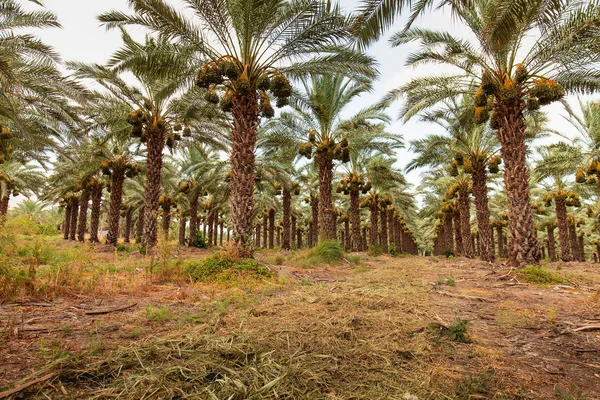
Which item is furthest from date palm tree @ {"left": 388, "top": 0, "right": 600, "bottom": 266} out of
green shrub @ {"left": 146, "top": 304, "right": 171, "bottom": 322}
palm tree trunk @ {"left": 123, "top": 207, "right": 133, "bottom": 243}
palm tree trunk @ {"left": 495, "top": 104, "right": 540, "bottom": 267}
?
palm tree trunk @ {"left": 123, "top": 207, "right": 133, "bottom": 243}

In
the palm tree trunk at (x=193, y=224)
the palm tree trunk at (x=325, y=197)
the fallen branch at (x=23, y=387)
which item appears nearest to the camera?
the fallen branch at (x=23, y=387)

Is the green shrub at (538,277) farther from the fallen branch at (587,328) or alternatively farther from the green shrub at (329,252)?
the green shrub at (329,252)

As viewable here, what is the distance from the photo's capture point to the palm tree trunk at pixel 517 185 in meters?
9.78

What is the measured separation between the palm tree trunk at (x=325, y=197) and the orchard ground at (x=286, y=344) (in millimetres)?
10151

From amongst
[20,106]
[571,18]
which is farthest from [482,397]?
[20,106]

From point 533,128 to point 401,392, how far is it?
58.2ft

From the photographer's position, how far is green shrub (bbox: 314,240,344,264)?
12836mm

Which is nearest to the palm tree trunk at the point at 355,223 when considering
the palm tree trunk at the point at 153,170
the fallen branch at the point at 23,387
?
the palm tree trunk at the point at 153,170

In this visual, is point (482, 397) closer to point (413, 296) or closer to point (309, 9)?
point (413, 296)

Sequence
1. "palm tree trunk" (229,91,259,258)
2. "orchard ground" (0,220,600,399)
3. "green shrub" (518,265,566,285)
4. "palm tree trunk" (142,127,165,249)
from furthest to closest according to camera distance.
A: "palm tree trunk" (142,127,165,249) → "palm tree trunk" (229,91,259,258) → "green shrub" (518,265,566,285) → "orchard ground" (0,220,600,399)

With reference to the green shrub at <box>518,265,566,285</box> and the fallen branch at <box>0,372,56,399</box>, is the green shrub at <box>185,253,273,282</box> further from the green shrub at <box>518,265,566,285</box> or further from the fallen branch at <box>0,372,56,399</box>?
the green shrub at <box>518,265,566,285</box>

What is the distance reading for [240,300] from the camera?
5066 mm

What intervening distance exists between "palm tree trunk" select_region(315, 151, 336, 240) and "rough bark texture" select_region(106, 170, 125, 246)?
10.5 metres

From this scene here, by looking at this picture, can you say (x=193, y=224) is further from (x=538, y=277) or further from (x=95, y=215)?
(x=538, y=277)
